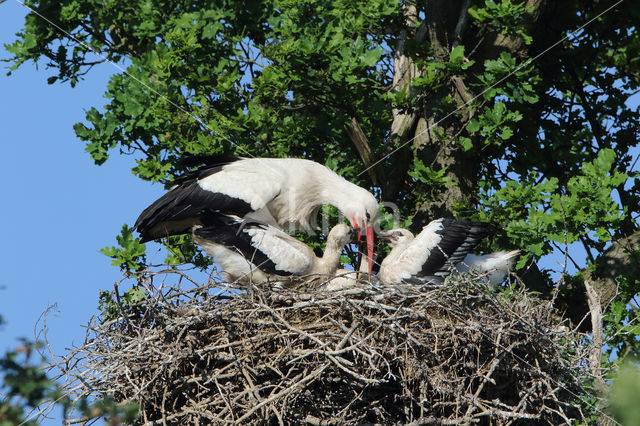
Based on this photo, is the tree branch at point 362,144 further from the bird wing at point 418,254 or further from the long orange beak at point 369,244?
the bird wing at point 418,254

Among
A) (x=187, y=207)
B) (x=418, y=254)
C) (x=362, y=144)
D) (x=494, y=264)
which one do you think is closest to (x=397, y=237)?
(x=418, y=254)

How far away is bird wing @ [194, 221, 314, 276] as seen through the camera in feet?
19.9

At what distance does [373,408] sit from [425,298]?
826mm

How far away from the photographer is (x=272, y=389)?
501 centimetres

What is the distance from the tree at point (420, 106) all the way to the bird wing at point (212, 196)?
79cm

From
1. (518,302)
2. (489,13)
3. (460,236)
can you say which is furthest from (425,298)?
(489,13)

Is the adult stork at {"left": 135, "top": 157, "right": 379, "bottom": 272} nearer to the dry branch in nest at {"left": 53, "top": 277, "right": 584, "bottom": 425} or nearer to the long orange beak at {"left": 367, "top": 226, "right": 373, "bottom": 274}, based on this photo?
the long orange beak at {"left": 367, "top": 226, "right": 373, "bottom": 274}

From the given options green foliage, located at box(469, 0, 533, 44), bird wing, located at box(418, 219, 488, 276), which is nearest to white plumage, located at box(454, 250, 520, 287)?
bird wing, located at box(418, 219, 488, 276)

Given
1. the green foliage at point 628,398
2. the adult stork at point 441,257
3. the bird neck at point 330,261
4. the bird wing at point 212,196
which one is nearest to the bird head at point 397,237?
the adult stork at point 441,257

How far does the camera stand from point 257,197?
662 cm

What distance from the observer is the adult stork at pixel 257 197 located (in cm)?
658

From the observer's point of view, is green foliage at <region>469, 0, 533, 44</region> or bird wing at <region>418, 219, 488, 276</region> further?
green foliage at <region>469, 0, 533, 44</region>

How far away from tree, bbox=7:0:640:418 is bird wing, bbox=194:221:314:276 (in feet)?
4.66

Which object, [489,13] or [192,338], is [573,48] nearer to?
[489,13]
